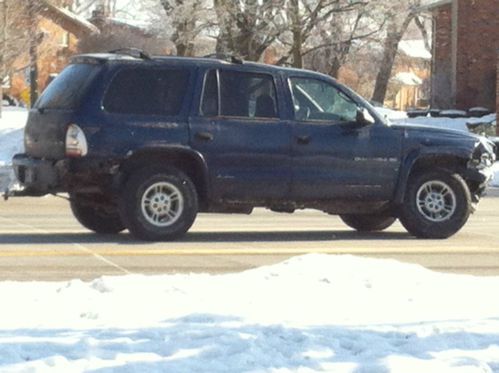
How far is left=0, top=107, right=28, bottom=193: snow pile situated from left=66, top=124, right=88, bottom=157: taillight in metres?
8.69

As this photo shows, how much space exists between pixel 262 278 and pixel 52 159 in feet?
14.8

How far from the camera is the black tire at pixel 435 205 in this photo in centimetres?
1558

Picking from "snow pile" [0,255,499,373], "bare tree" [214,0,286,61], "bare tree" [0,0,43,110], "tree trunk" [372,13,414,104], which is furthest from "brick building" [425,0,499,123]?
"snow pile" [0,255,499,373]

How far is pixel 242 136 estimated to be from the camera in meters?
14.9

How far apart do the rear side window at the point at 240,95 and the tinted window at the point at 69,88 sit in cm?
121

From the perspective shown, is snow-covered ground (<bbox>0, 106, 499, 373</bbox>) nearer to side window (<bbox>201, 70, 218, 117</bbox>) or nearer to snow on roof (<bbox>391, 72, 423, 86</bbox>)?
side window (<bbox>201, 70, 218, 117</bbox>)

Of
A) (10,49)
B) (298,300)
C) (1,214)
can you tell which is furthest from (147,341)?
(10,49)

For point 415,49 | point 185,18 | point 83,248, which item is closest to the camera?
point 83,248

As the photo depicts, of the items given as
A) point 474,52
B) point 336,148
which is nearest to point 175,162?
point 336,148

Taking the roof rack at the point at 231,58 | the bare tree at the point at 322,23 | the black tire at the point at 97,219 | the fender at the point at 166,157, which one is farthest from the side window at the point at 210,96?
the bare tree at the point at 322,23

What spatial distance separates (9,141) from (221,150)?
22208 millimetres

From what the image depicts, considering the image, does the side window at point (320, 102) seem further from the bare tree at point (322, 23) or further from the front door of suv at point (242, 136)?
the bare tree at point (322, 23)

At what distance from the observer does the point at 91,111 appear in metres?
14.3

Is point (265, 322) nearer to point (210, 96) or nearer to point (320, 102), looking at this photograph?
point (210, 96)
